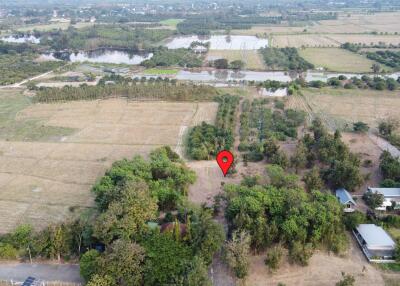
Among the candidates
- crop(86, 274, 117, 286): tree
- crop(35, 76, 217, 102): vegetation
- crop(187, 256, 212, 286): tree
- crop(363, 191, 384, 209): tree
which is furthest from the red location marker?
crop(35, 76, 217, 102): vegetation

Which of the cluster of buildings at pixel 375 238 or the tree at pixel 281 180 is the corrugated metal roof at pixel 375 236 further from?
the tree at pixel 281 180

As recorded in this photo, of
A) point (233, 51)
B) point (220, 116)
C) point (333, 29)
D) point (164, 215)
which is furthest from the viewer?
point (333, 29)

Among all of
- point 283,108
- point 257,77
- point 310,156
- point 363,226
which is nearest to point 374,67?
point 257,77

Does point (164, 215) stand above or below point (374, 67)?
below

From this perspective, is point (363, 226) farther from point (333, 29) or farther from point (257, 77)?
point (333, 29)

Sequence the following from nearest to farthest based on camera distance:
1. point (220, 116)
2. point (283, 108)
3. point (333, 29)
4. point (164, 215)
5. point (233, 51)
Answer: point (164, 215)
point (220, 116)
point (283, 108)
point (233, 51)
point (333, 29)

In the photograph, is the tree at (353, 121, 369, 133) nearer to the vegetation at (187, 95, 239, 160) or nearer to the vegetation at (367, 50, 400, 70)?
the vegetation at (187, 95, 239, 160)
